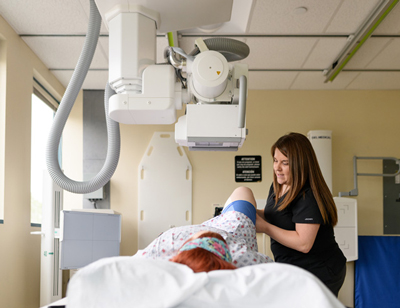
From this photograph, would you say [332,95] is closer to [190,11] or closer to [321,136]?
[321,136]

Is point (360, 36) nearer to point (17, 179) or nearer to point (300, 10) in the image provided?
point (300, 10)

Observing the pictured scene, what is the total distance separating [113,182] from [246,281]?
12.3ft

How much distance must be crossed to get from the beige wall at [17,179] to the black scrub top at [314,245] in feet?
6.65

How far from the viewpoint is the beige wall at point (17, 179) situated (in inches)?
120

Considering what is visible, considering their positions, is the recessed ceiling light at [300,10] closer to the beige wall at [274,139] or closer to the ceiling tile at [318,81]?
the ceiling tile at [318,81]

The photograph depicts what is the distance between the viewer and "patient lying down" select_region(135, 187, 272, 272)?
3.29 feet

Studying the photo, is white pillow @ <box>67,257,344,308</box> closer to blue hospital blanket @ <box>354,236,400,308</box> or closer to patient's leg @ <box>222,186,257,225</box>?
patient's leg @ <box>222,186,257,225</box>

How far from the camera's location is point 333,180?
4559mm

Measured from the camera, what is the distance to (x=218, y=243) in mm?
1118

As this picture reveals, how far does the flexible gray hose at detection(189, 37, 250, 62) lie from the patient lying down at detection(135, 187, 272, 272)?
524mm

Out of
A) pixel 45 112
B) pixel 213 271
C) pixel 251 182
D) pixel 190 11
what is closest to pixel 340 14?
pixel 190 11

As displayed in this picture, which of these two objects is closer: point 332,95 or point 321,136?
point 321,136

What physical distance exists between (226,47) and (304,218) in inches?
27.7

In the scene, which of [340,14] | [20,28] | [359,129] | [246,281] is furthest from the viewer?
[359,129]
